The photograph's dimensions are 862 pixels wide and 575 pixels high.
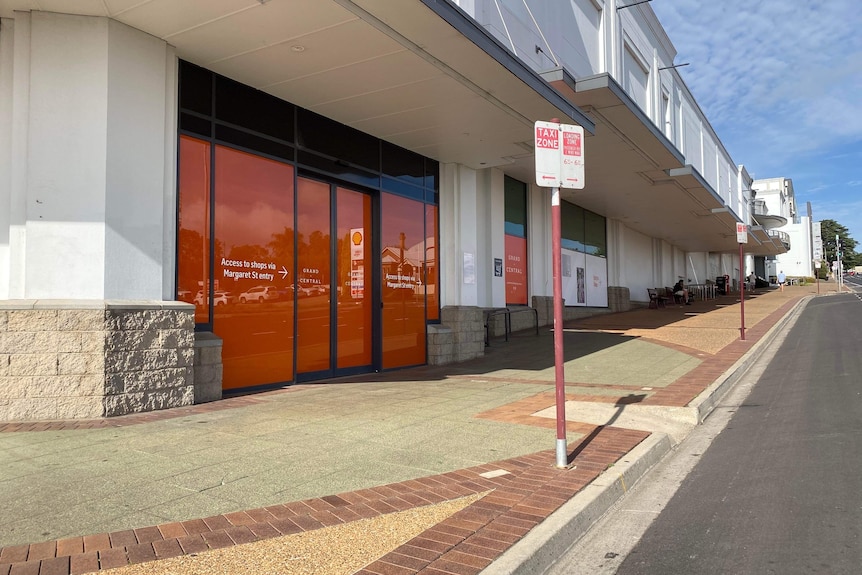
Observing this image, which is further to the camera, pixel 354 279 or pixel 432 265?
pixel 432 265

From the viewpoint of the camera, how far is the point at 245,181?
8.62 metres

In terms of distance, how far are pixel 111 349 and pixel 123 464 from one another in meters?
2.10

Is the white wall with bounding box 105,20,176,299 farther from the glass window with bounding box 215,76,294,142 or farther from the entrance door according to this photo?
the entrance door

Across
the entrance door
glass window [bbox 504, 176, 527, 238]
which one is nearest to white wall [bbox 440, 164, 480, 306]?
the entrance door

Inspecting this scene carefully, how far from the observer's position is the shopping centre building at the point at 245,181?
661 cm

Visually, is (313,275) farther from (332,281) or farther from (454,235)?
(454,235)

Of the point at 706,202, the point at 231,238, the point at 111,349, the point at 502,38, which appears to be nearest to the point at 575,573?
the point at 111,349

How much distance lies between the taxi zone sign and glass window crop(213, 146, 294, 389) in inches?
197

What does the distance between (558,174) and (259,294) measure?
17.2 feet

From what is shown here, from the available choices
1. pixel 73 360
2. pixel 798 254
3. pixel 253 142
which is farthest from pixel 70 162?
pixel 798 254

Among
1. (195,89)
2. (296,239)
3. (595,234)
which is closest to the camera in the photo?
(195,89)

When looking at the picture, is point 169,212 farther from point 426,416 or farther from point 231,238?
point 426,416

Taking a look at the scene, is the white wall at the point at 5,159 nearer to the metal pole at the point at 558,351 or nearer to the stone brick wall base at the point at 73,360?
the stone brick wall base at the point at 73,360

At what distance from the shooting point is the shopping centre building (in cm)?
661
